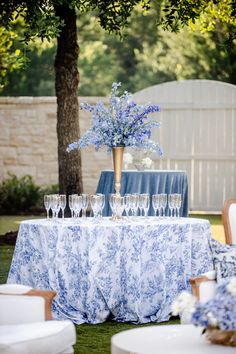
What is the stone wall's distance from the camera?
59.4 feet

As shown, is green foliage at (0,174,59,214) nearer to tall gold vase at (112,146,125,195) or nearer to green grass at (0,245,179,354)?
tall gold vase at (112,146,125,195)

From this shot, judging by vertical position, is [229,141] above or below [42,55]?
below

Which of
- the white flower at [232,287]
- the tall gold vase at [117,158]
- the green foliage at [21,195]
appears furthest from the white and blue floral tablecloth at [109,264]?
the green foliage at [21,195]

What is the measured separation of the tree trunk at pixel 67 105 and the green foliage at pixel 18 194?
170 inches

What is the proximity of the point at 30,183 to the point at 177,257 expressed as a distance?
32.6ft

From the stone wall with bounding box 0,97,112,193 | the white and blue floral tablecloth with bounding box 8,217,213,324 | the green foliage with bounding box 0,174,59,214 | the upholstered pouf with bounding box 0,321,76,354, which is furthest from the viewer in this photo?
the stone wall with bounding box 0,97,112,193

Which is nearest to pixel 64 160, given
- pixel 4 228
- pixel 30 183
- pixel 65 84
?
pixel 65 84

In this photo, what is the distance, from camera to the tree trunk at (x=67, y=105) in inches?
527

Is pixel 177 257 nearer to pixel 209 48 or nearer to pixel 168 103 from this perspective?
pixel 168 103

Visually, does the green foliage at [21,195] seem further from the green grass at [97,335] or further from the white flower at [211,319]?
the white flower at [211,319]

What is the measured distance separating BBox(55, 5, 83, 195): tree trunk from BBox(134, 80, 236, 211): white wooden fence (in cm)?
469

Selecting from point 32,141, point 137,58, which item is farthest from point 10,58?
point 137,58

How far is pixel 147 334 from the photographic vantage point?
5211 mm

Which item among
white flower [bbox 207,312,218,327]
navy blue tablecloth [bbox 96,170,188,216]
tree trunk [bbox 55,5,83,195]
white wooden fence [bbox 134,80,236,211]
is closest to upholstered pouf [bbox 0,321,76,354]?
white flower [bbox 207,312,218,327]
